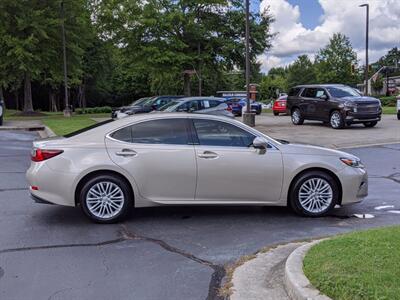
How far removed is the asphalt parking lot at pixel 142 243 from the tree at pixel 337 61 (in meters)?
74.5

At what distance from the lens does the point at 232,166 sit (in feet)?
22.7

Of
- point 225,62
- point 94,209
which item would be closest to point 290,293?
point 94,209

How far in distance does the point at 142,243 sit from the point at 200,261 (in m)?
0.94

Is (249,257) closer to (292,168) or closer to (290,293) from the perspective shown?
(290,293)

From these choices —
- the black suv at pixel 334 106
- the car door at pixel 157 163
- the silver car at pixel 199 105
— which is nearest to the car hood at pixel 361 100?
the black suv at pixel 334 106

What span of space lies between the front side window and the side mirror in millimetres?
144

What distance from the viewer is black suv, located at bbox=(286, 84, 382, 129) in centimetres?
2016

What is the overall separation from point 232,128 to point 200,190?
3.19 ft

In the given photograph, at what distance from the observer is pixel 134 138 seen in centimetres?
702

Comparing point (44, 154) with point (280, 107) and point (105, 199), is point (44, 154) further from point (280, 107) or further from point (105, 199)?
point (280, 107)

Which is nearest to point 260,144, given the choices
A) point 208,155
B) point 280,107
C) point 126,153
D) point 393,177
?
point 208,155

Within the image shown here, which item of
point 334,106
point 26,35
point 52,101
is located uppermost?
point 26,35

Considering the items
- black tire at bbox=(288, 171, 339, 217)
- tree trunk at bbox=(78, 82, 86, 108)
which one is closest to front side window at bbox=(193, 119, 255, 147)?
black tire at bbox=(288, 171, 339, 217)

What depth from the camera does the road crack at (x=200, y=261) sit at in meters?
4.46
